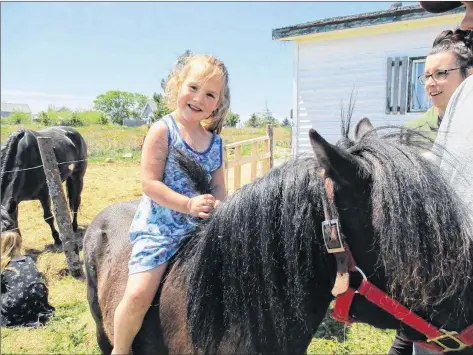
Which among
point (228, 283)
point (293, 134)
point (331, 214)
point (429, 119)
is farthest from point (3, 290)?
point (293, 134)

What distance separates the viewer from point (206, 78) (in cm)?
176

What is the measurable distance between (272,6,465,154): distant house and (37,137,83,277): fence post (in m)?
4.76

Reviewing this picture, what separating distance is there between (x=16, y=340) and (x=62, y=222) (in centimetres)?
184

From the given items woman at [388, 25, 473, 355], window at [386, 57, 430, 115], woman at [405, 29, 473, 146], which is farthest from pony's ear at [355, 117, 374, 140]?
window at [386, 57, 430, 115]

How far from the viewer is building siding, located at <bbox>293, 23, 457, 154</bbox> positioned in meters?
8.23

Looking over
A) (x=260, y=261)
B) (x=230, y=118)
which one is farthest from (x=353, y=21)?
(x=260, y=261)

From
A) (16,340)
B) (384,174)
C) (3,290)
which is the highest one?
(384,174)

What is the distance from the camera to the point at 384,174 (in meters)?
1.13

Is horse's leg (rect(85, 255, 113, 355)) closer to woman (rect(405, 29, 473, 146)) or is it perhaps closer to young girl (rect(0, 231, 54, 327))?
young girl (rect(0, 231, 54, 327))

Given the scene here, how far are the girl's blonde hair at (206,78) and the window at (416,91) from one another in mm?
7450

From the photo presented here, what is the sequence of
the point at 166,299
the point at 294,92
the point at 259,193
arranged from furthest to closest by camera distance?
1. the point at 294,92
2. the point at 166,299
3. the point at 259,193

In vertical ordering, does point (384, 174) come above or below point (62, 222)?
above

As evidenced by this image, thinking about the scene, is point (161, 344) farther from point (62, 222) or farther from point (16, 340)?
point (62, 222)

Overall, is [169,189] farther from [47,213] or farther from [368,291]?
[47,213]
